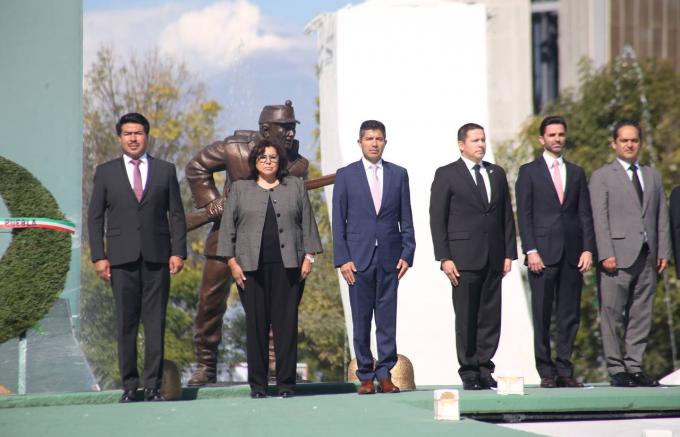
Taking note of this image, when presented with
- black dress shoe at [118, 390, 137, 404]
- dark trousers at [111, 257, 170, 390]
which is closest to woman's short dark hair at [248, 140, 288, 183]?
dark trousers at [111, 257, 170, 390]

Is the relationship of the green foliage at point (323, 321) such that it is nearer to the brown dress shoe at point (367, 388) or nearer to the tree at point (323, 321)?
the tree at point (323, 321)

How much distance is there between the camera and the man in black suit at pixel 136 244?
8992 millimetres

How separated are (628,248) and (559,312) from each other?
0.66 meters

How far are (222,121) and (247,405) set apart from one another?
17632 mm

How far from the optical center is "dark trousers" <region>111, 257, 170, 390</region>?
8992mm

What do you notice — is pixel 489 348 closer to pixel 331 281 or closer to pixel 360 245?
Result: pixel 360 245

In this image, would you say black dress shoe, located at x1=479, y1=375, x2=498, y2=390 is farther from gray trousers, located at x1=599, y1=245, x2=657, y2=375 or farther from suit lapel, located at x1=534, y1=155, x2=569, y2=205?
suit lapel, located at x1=534, y1=155, x2=569, y2=205

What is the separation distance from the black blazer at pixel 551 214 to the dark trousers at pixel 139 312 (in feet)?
8.21

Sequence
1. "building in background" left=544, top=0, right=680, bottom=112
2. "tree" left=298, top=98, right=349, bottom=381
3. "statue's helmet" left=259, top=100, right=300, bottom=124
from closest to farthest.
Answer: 1. "statue's helmet" left=259, top=100, right=300, bottom=124
2. "tree" left=298, top=98, right=349, bottom=381
3. "building in background" left=544, top=0, right=680, bottom=112

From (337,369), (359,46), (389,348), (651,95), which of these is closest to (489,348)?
(389,348)

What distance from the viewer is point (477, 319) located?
951 cm

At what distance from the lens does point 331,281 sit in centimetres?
2095

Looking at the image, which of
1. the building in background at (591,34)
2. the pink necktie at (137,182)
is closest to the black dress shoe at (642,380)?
the pink necktie at (137,182)

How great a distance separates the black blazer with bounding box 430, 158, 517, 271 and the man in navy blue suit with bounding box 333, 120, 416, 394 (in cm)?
26
